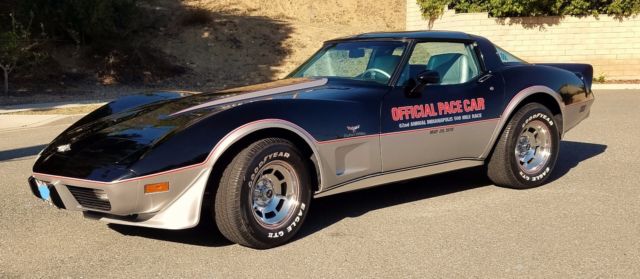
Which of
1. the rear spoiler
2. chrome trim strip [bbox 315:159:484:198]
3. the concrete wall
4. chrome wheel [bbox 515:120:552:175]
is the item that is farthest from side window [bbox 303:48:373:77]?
the concrete wall

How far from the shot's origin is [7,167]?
7.80m

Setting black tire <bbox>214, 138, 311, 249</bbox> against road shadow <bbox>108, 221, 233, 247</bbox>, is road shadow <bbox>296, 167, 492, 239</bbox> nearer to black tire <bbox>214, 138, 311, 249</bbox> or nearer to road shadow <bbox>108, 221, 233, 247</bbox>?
black tire <bbox>214, 138, 311, 249</bbox>

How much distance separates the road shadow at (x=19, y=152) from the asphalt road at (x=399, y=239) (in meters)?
2.02

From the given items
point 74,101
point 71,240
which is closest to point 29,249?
point 71,240

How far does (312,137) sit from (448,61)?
183cm

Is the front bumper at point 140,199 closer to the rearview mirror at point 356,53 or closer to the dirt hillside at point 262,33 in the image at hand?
the rearview mirror at point 356,53

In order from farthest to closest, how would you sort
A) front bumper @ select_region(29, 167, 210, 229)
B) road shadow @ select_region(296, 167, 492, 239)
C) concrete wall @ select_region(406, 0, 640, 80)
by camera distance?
concrete wall @ select_region(406, 0, 640, 80), road shadow @ select_region(296, 167, 492, 239), front bumper @ select_region(29, 167, 210, 229)

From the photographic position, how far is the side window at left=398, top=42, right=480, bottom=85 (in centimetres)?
569

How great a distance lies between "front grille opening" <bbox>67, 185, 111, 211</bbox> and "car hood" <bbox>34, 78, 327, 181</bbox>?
0.10 metres

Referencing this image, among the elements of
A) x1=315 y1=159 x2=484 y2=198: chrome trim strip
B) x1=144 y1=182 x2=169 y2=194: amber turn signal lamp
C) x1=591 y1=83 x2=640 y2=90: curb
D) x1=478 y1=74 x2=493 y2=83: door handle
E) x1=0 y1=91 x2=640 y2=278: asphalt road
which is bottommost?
x1=591 y1=83 x2=640 y2=90: curb

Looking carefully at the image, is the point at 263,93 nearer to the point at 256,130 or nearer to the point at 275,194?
the point at 256,130

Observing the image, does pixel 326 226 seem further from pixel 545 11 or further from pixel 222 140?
pixel 545 11

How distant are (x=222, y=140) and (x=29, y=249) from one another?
1648 millimetres

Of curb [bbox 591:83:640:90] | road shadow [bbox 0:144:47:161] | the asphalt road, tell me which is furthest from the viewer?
curb [bbox 591:83:640:90]
